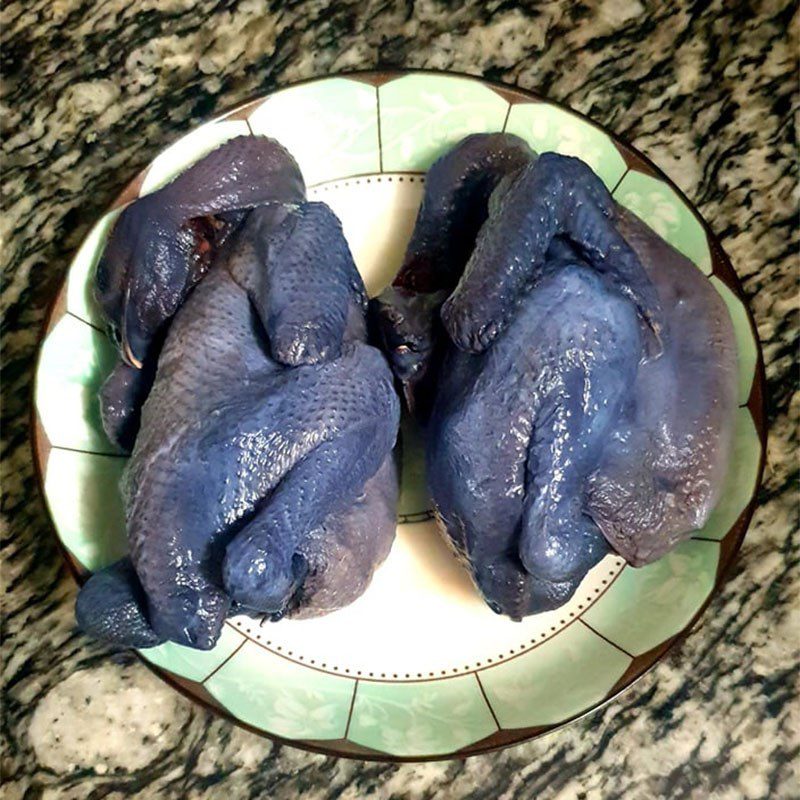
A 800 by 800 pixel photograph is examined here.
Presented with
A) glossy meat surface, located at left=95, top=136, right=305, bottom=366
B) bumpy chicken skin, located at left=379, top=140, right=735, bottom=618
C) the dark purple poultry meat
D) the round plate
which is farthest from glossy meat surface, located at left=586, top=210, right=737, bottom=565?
glossy meat surface, located at left=95, top=136, right=305, bottom=366

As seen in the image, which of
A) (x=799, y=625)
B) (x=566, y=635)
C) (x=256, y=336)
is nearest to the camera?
(x=256, y=336)

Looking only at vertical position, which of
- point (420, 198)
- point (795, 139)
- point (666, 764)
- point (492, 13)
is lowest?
point (666, 764)

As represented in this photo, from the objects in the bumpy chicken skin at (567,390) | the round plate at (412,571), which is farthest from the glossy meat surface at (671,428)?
the round plate at (412,571)

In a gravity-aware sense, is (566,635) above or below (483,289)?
below

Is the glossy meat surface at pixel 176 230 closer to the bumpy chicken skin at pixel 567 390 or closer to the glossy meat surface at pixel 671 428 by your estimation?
the bumpy chicken skin at pixel 567 390

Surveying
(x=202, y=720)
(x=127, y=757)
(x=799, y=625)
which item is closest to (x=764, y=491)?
(x=799, y=625)

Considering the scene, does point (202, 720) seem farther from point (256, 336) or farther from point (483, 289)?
point (483, 289)
